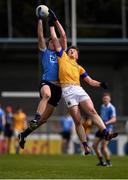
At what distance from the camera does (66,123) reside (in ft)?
126

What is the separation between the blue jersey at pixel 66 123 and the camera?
37844 mm

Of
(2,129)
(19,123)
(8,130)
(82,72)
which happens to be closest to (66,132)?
(19,123)

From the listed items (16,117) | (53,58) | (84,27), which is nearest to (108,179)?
(53,58)

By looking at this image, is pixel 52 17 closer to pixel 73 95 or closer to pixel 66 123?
pixel 73 95

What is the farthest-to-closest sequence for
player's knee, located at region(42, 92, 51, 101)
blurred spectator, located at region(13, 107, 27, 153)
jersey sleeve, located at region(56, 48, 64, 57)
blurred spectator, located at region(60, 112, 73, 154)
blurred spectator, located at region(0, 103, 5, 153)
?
blurred spectator, located at region(60, 112, 73, 154) → blurred spectator, located at region(13, 107, 27, 153) → blurred spectator, located at region(0, 103, 5, 153) → jersey sleeve, located at region(56, 48, 64, 57) → player's knee, located at region(42, 92, 51, 101)

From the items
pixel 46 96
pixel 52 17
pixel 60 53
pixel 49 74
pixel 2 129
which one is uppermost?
pixel 52 17

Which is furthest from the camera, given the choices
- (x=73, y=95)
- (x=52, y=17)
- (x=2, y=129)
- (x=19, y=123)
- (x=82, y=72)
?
(x=19, y=123)

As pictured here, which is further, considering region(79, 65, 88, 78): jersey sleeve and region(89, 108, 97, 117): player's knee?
region(79, 65, 88, 78): jersey sleeve

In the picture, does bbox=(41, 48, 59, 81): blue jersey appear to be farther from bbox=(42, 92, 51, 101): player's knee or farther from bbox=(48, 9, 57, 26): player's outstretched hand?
bbox=(48, 9, 57, 26): player's outstretched hand

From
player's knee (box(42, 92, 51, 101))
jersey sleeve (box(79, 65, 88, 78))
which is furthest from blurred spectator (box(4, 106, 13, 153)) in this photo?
Result: player's knee (box(42, 92, 51, 101))

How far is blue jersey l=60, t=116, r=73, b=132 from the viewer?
37.8 metres

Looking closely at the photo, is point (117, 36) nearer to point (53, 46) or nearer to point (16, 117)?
point (16, 117)

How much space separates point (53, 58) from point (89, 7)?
99.7 feet

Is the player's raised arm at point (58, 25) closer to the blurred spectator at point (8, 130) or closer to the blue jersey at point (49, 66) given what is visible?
the blue jersey at point (49, 66)
